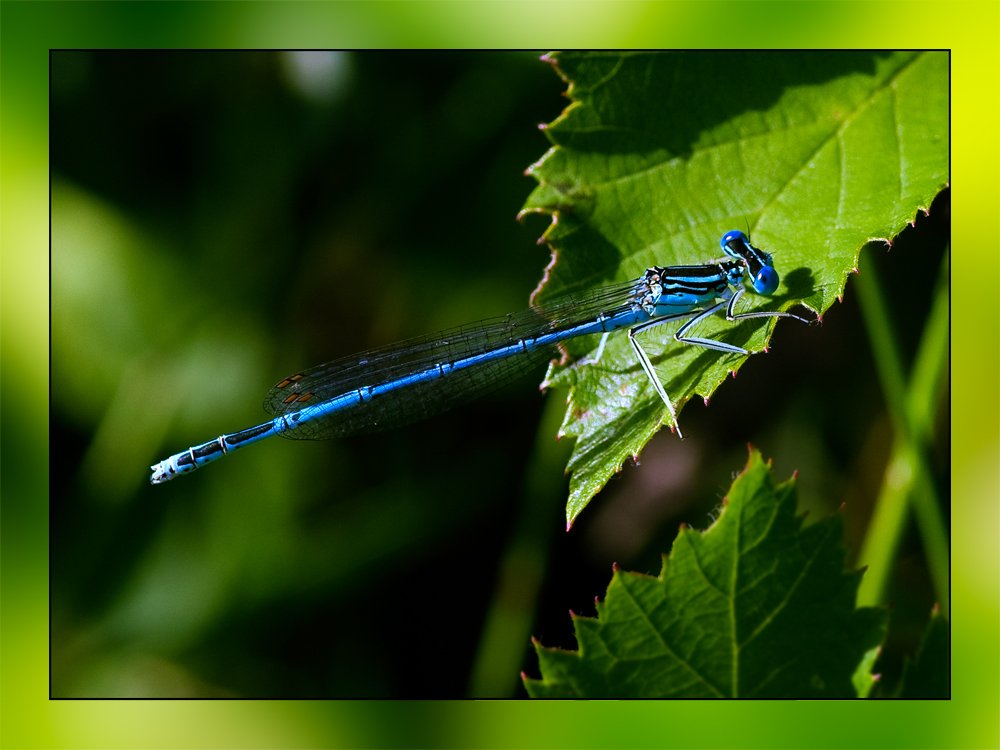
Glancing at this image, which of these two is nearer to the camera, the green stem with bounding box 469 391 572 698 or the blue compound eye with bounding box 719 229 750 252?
the blue compound eye with bounding box 719 229 750 252

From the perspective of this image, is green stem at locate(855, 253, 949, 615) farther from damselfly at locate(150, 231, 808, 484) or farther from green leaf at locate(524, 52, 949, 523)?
damselfly at locate(150, 231, 808, 484)

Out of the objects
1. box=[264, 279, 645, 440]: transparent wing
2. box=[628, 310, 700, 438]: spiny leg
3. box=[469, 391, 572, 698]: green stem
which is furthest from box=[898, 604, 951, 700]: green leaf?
box=[264, 279, 645, 440]: transparent wing

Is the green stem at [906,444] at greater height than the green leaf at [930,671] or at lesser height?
greater

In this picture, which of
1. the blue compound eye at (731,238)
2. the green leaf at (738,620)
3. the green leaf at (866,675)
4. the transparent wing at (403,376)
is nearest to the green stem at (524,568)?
the transparent wing at (403,376)

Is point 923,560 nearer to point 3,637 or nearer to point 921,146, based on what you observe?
point 921,146
